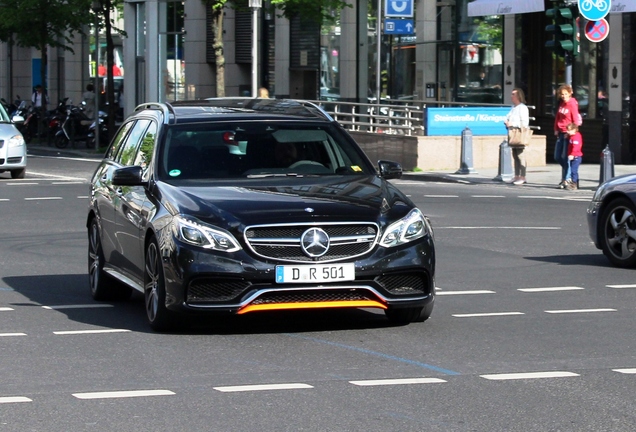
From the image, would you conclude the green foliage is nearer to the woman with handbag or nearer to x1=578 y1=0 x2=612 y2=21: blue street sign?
the woman with handbag

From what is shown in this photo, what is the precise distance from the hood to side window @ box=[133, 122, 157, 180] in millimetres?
572

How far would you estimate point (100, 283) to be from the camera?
11.1m

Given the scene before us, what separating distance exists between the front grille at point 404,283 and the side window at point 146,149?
6.64ft

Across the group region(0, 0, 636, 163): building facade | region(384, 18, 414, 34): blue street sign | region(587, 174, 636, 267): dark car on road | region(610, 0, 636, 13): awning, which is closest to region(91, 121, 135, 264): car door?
region(587, 174, 636, 267): dark car on road

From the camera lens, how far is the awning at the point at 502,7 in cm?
3297

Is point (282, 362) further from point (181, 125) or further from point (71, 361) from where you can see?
point (181, 125)

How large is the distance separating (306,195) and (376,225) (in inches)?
21.6

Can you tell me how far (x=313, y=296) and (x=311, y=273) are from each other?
21 centimetres

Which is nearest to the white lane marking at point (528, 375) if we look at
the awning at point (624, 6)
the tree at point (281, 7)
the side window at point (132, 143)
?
the side window at point (132, 143)

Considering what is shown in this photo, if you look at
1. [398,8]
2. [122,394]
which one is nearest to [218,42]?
[398,8]

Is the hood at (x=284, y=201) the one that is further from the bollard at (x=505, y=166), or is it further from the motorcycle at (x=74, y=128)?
the motorcycle at (x=74, y=128)

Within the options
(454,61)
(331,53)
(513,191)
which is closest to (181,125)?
(513,191)

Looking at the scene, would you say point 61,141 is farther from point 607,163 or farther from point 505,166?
point 607,163

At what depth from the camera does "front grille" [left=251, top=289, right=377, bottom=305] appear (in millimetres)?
9008
